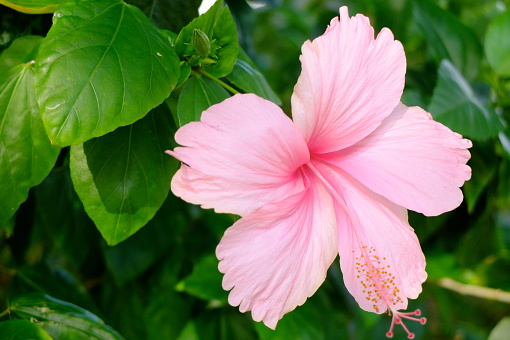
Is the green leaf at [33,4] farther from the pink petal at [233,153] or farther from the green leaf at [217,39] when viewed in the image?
the pink petal at [233,153]

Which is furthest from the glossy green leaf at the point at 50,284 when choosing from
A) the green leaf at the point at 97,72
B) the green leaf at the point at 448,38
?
the green leaf at the point at 448,38

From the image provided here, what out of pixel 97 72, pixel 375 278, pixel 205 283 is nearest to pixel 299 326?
pixel 205 283

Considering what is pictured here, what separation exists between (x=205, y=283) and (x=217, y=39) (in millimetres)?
517

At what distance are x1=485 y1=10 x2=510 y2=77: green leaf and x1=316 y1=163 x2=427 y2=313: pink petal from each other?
25.7 inches

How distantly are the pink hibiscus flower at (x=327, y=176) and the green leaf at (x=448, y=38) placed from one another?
0.64m

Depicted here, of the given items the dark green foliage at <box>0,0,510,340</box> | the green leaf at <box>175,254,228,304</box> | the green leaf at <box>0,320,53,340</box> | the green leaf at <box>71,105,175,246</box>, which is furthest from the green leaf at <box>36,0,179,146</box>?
the green leaf at <box>175,254,228,304</box>

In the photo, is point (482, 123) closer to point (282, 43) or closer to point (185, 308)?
point (185, 308)

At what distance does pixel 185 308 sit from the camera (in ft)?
3.91

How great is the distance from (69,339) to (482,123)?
0.77 metres

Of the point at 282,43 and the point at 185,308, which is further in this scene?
the point at 282,43

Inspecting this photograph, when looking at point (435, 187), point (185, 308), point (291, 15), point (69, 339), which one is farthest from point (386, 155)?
point (291, 15)

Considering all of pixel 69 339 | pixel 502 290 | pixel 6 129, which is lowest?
pixel 502 290

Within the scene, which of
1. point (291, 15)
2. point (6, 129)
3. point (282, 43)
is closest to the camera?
point (6, 129)

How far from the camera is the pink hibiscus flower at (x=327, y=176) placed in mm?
621
